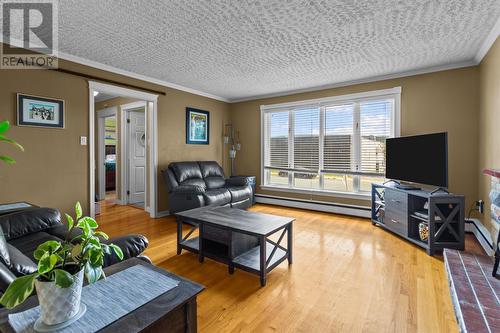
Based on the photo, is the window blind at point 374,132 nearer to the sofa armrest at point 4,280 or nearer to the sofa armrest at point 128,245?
the sofa armrest at point 128,245

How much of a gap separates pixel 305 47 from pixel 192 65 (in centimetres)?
169

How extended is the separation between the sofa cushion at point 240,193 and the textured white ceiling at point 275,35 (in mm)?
2036

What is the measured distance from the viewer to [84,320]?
0.88 m

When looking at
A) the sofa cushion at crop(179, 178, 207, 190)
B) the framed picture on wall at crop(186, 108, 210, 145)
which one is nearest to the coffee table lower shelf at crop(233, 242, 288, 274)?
the sofa cushion at crop(179, 178, 207, 190)

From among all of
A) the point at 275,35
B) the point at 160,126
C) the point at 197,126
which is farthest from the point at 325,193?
the point at 160,126

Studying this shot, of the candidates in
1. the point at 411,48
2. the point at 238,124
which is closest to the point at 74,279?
the point at 411,48

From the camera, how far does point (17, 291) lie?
0.75 metres

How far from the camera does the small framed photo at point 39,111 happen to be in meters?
2.97

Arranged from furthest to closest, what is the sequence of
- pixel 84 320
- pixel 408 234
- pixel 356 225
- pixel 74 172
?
pixel 356 225 → pixel 74 172 → pixel 408 234 → pixel 84 320

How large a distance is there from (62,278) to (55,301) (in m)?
0.12

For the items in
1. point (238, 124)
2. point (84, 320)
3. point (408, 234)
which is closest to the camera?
point (84, 320)

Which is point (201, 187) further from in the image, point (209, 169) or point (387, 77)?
point (387, 77)

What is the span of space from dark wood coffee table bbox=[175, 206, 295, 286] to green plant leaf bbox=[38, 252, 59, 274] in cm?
159

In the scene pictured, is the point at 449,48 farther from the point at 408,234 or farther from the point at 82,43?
the point at 82,43
